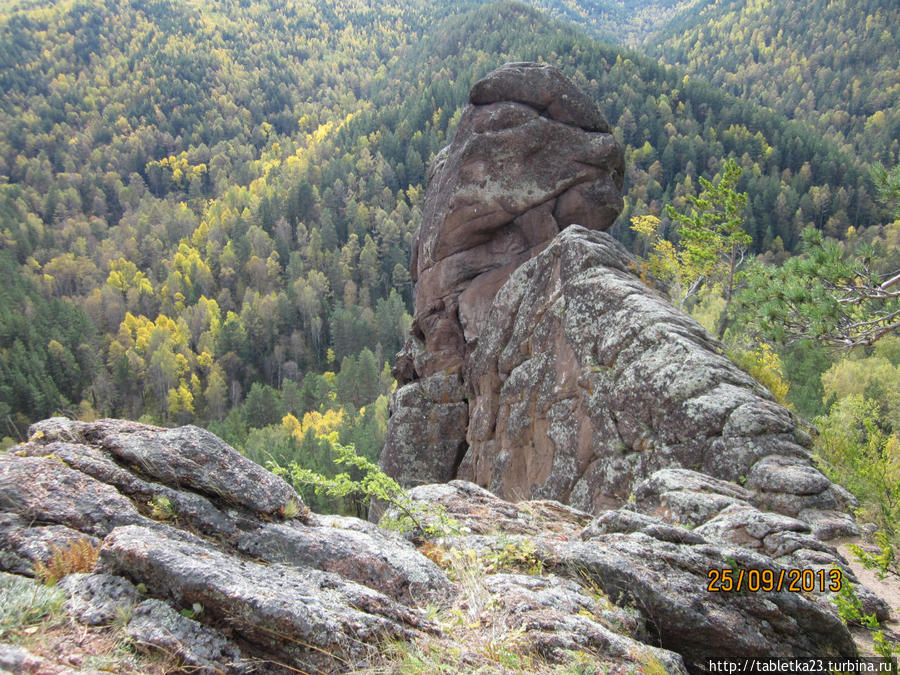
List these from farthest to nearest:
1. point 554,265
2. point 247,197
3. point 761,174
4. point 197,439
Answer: point 247,197, point 761,174, point 554,265, point 197,439

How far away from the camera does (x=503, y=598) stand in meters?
6.40

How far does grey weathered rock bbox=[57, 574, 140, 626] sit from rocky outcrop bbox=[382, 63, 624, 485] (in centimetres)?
2052

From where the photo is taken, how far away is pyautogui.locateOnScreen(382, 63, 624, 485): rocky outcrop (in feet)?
83.6

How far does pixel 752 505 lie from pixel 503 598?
735 cm

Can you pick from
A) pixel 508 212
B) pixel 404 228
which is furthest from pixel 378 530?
pixel 404 228

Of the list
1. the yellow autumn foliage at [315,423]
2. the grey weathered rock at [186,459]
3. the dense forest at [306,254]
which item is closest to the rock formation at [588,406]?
the grey weathered rock at [186,459]

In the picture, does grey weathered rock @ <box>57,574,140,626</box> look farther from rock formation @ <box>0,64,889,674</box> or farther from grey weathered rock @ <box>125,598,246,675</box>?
grey weathered rock @ <box>125,598,246,675</box>

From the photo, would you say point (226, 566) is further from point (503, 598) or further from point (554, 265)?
point (554, 265)

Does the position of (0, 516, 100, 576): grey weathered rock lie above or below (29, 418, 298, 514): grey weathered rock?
above
